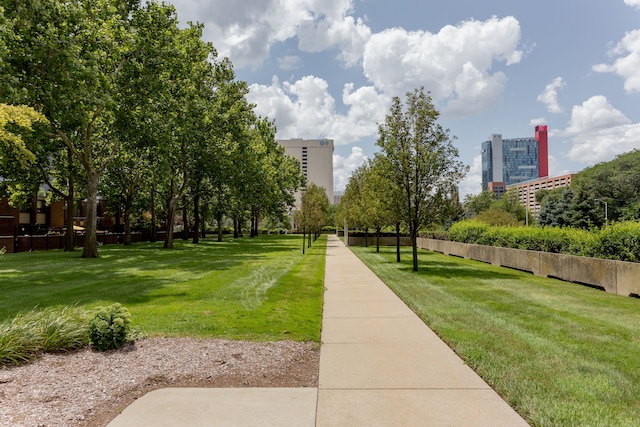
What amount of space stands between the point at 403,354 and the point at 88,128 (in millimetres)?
22242

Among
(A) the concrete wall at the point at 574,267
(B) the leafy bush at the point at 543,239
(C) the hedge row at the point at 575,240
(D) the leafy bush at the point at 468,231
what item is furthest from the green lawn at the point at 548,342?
(D) the leafy bush at the point at 468,231

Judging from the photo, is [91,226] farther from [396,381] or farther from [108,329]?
[396,381]

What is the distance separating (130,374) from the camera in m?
5.00

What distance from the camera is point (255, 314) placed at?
845 cm

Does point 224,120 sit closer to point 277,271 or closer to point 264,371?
point 277,271

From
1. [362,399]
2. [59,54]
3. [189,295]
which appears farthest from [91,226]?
[362,399]

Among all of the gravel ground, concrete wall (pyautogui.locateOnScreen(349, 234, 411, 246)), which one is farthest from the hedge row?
concrete wall (pyautogui.locateOnScreen(349, 234, 411, 246))

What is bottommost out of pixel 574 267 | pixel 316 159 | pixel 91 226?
pixel 574 267

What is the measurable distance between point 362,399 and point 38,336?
15.1 ft

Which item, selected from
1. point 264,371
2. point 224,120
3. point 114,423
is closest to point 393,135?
point 264,371

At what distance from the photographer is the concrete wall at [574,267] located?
11.0 metres

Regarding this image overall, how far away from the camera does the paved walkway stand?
383 centimetres

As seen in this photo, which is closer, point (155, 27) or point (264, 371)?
point (264, 371)

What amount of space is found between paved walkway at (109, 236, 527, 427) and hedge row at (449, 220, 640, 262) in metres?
8.49
